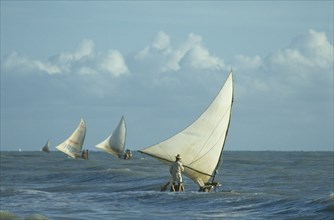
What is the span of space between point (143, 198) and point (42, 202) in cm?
437

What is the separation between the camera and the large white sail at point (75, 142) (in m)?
82.5

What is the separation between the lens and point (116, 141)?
86625mm

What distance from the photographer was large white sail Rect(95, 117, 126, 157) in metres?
86.6

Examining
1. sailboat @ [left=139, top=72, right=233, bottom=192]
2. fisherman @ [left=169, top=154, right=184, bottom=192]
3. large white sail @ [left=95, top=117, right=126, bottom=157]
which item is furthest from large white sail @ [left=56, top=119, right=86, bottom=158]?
sailboat @ [left=139, top=72, right=233, bottom=192]

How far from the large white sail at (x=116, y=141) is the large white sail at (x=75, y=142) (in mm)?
2835

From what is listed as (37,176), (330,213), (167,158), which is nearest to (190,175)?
(167,158)

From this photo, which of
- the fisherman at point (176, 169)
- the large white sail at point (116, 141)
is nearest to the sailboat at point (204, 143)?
the fisherman at point (176, 169)

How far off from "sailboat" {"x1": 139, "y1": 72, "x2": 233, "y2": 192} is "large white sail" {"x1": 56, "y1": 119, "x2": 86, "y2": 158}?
161 feet

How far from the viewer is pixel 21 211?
28922 millimetres

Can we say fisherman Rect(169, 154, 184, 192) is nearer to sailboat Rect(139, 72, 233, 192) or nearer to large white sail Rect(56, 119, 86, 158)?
sailboat Rect(139, 72, 233, 192)

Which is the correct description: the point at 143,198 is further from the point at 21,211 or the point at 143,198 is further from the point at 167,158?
the point at 21,211

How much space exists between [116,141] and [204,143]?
174 feet

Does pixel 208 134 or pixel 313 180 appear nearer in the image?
pixel 208 134

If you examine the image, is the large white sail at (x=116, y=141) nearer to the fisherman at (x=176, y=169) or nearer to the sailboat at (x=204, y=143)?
the fisherman at (x=176, y=169)
